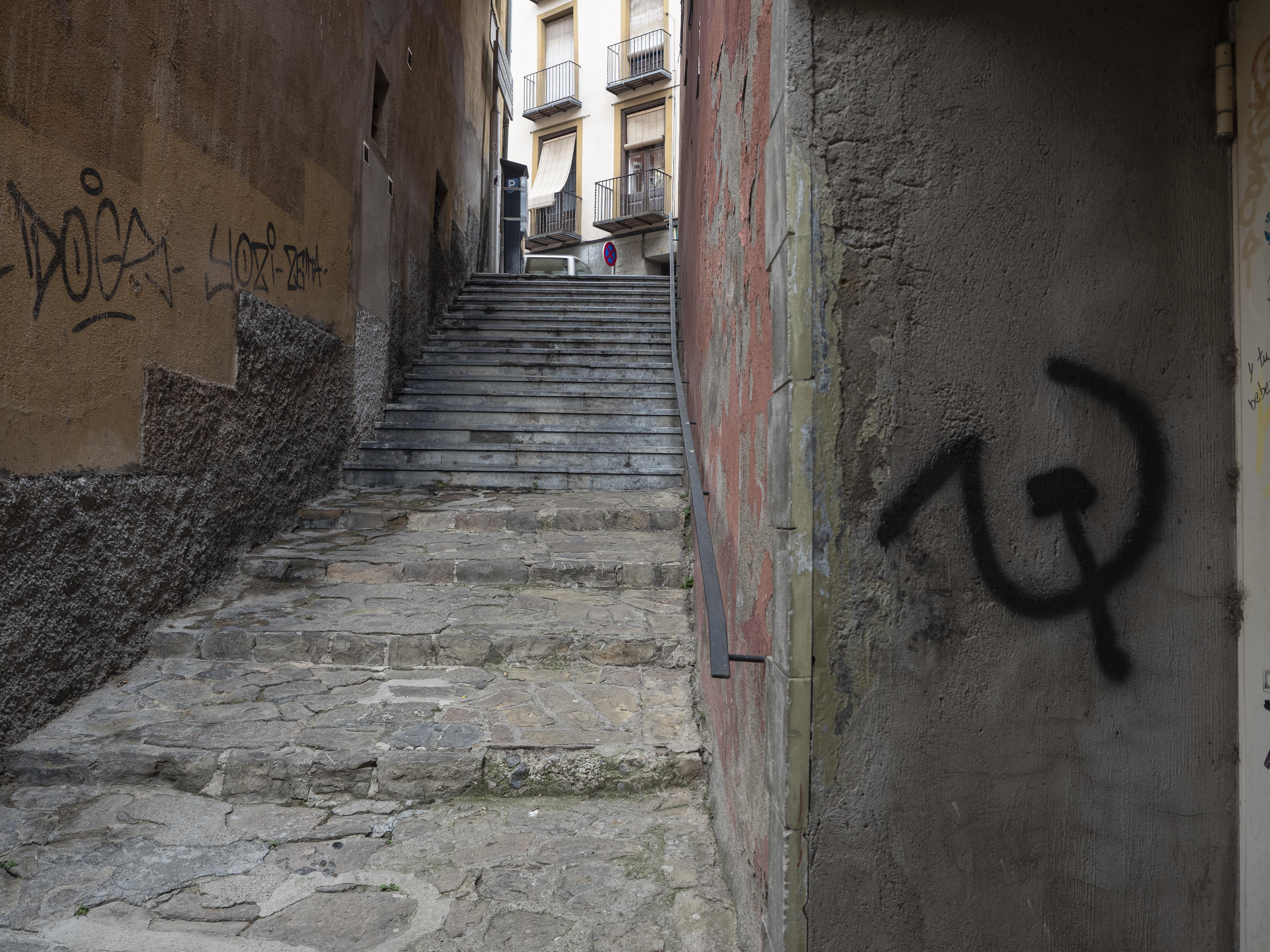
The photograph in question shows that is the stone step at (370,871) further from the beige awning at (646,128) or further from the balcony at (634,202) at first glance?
the beige awning at (646,128)

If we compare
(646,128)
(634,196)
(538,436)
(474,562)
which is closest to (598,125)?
(646,128)

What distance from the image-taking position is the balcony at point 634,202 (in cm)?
1958

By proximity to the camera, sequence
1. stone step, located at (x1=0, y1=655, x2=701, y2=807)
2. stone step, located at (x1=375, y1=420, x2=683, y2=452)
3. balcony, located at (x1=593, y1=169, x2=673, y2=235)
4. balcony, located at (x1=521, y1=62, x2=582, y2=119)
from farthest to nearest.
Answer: balcony, located at (x1=521, y1=62, x2=582, y2=119) < balcony, located at (x1=593, y1=169, x2=673, y2=235) < stone step, located at (x1=375, y1=420, x2=683, y2=452) < stone step, located at (x1=0, y1=655, x2=701, y2=807)

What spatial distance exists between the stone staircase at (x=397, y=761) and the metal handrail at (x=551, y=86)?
19.3m

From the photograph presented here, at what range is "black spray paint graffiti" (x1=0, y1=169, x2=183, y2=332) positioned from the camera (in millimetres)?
2643

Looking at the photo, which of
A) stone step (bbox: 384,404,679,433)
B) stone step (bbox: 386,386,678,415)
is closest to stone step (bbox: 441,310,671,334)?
stone step (bbox: 386,386,678,415)

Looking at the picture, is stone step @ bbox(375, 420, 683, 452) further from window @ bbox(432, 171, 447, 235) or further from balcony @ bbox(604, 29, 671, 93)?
balcony @ bbox(604, 29, 671, 93)

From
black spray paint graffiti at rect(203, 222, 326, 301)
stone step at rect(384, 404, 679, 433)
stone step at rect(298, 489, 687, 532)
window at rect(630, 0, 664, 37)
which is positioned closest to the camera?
black spray paint graffiti at rect(203, 222, 326, 301)

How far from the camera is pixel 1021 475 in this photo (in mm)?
1482

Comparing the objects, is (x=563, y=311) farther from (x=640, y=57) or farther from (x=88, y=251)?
(x=640, y=57)

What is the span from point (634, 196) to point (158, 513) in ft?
59.6

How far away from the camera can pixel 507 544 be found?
4371 millimetres

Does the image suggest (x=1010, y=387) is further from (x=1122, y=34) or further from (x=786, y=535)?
(x=1122, y=34)

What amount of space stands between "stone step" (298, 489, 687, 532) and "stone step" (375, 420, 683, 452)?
881 millimetres
